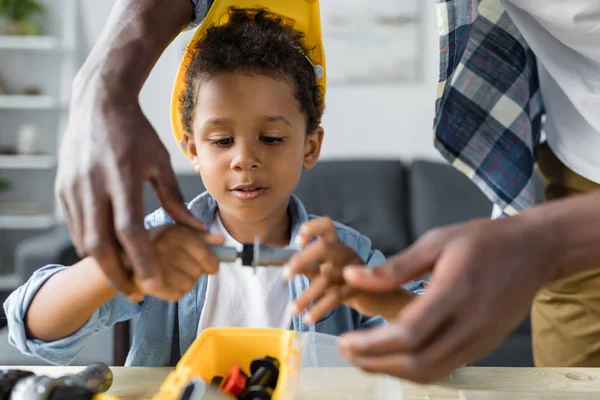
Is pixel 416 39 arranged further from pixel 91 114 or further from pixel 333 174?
pixel 91 114

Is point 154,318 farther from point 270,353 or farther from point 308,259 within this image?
point 308,259

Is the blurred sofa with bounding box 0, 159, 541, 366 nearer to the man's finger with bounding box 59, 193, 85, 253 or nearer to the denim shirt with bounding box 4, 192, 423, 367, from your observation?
the denim shirt with bounding box 4, 192, 423, 367

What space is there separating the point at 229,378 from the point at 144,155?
258 millimetres

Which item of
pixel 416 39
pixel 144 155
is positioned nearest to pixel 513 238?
pixel 144 155

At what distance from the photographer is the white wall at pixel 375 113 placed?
3.50 meters

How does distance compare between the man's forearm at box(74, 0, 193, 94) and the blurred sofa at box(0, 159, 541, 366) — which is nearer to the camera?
the man's forearm at box(74, 0, 193, 94)

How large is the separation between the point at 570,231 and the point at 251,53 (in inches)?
26.6

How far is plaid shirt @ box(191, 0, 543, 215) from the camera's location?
1.18m

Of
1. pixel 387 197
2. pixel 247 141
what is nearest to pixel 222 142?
pixel 247 141

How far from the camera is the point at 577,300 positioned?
1.10m

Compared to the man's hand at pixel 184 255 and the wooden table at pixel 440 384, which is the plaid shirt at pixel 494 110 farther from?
the man's hand at pixel 184 255

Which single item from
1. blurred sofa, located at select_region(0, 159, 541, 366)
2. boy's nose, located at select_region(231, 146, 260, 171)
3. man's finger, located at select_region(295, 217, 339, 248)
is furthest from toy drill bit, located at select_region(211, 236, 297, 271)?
blurred sofa, located at select_region(0, 159, 541, 366)

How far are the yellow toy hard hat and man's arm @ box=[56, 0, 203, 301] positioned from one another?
40cm

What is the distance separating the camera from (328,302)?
0.53 metres
